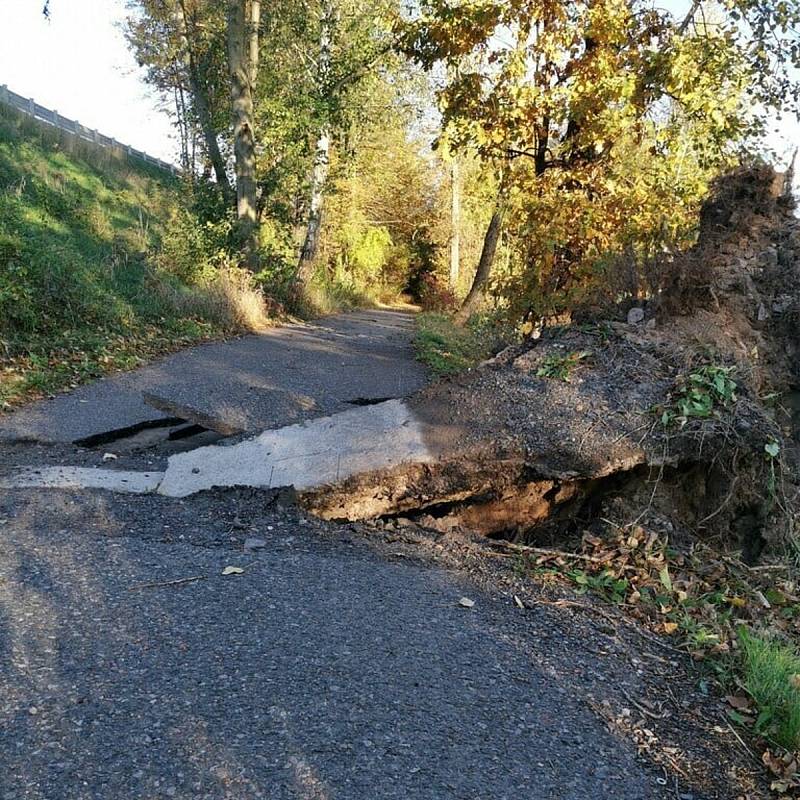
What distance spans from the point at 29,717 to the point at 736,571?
4.04 m

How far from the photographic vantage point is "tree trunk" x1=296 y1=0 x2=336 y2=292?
706 inches

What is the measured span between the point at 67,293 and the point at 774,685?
31.1ft

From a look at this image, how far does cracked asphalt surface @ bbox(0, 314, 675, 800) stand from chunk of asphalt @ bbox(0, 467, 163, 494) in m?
0.78

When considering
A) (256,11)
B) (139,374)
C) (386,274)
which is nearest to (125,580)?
(139,374)

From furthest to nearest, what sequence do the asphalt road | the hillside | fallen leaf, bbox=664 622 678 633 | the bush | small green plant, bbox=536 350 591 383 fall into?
the bush < the hillside < small green plant, bbox=536 350 591 383 < fallen leaf, bbox=664 622 678 633 < the asphalt road

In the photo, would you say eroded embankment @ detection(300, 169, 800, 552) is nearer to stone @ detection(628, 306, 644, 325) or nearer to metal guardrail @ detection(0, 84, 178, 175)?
stone @ detection(628, 306, 644, 325)

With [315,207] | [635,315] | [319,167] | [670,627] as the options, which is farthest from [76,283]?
[319,167]

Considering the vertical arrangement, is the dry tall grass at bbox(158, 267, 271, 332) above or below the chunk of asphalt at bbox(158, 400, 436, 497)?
above

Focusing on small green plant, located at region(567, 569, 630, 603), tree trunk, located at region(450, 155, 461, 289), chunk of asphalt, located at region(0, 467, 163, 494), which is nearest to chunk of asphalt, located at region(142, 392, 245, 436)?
chunk of asphalt, located at region(0, 467, 163, 494)

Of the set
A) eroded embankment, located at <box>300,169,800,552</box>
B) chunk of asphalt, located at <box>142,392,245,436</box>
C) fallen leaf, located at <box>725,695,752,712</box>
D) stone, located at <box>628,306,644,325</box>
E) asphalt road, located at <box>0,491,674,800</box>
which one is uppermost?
stone, located at <box>628,306,644,325</box>

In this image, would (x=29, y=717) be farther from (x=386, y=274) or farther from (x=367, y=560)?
(x=386, y=274)

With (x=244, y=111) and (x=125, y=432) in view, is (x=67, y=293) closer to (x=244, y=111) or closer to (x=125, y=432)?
(x=125, y=432)

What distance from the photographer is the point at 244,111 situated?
16047mm

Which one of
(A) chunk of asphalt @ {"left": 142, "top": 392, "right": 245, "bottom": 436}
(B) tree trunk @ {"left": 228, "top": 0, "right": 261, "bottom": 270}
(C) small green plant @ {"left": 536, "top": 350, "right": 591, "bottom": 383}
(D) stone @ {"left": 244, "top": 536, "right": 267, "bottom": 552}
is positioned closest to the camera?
(D) stone @ {"left": 244, "top": 536, "right": 267, "bottom": 552}
